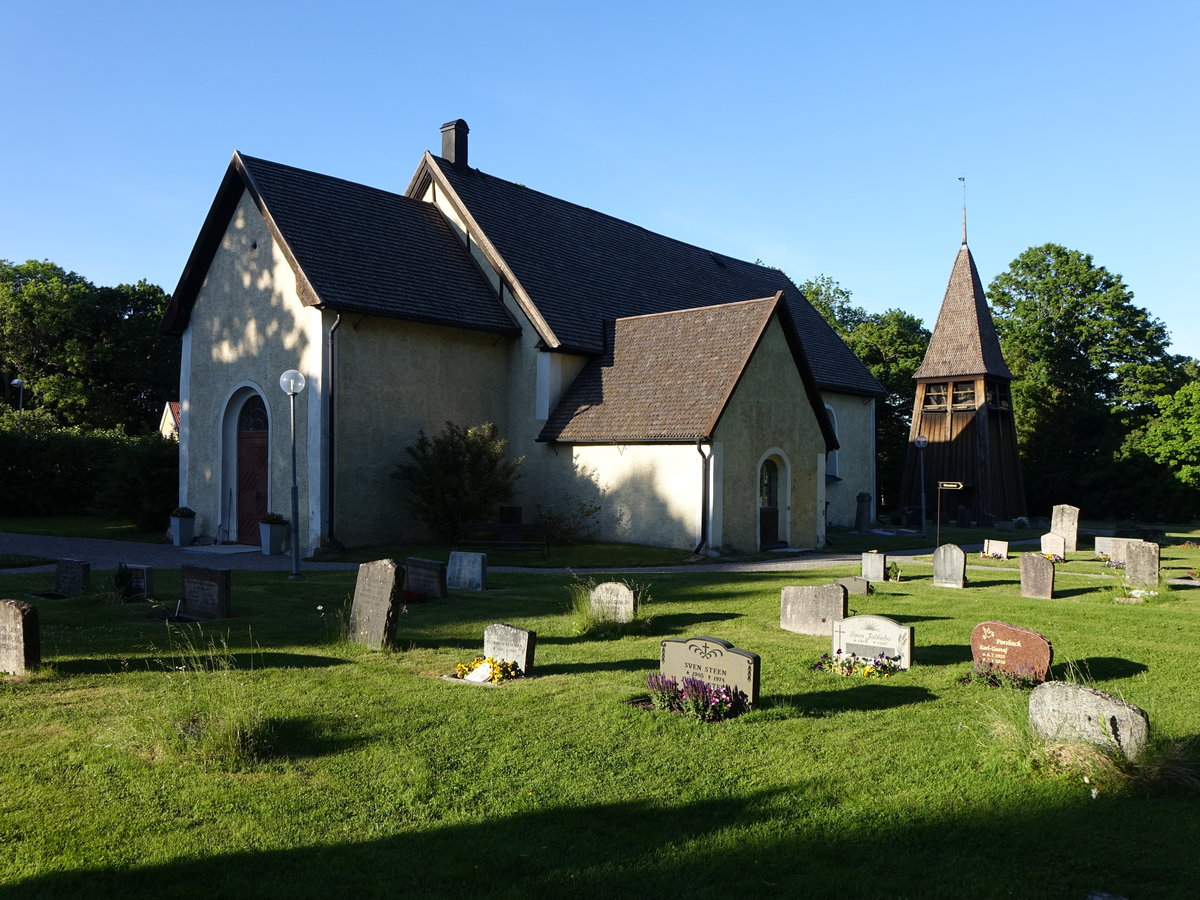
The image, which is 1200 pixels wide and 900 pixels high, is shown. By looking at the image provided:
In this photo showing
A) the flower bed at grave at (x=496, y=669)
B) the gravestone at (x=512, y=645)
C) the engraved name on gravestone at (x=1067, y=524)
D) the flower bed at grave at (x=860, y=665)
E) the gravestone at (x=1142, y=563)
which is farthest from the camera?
the engraved name on gravestone at (x=1067, y=524)

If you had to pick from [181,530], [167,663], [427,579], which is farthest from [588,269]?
[167,663]

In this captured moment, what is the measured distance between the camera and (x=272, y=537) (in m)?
22.0

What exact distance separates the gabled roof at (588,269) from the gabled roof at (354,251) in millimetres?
1124

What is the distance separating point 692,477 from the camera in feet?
72.7

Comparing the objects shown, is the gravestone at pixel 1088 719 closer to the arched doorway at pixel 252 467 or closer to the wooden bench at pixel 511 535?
the wooden bench at pixel 511 535

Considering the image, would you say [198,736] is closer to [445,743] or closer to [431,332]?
[445,743]

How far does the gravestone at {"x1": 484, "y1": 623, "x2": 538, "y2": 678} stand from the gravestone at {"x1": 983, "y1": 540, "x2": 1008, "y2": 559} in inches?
630

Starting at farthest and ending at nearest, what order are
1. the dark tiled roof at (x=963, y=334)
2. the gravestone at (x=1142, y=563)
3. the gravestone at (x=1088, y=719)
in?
the dark tiled roof at (x=963, y=334) → the gravestone at (x=1142, y=563) → the gravestone at (x=1088, y=719)

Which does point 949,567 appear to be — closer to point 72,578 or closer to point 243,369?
point 72,578

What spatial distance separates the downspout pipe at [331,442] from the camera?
21.9 metres

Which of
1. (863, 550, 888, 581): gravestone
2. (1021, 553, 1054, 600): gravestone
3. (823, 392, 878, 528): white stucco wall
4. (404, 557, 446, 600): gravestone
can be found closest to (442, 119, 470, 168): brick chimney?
(823, 392, 878, 528): white stucco wall

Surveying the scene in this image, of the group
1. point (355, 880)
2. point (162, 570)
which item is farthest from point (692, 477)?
point (355, 880)

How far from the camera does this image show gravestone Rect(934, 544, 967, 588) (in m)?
16.5

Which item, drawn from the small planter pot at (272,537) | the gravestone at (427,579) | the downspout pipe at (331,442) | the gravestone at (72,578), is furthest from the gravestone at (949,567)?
the small planter pot at (272,537)
